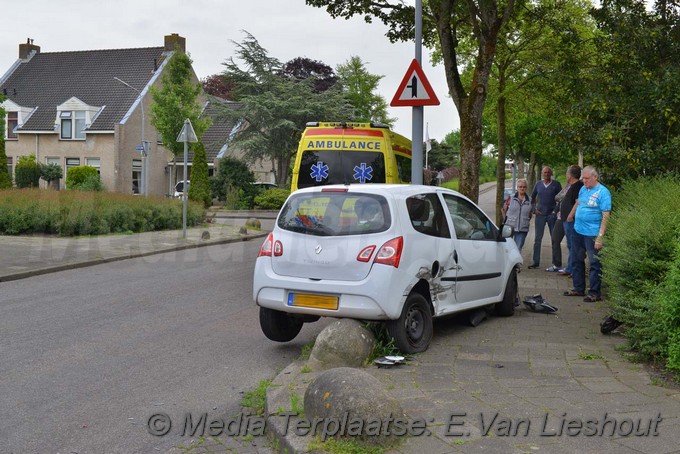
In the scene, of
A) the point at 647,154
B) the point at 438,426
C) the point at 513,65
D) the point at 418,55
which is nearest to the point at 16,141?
the point at 513,65

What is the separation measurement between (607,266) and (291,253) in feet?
10.5

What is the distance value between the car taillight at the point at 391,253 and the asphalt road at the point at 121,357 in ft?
4.45

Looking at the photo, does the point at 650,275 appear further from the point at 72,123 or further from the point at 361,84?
the point at 361,84

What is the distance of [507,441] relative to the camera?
4.32 m

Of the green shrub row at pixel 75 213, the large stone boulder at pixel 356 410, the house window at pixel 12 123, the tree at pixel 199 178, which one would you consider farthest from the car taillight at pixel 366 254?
the house window at pixel 12 123

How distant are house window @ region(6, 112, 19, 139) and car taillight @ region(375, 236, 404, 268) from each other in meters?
47.9

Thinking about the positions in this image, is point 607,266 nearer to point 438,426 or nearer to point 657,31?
point 438,426

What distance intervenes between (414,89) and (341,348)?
6.35 metres

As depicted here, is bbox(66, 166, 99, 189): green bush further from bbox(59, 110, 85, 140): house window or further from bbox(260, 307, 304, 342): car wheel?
bbox(260, 307, 304, 342): car wheel

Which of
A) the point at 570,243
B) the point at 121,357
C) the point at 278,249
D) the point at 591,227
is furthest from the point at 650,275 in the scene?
the point at 121,357

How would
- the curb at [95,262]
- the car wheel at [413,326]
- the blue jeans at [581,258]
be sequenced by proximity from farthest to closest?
the curb at [95,262], the blue jeans at [581,258], the car wheel at [413,326]

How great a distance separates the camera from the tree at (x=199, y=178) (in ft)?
119

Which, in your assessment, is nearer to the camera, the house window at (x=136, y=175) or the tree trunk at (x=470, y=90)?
the tree trunk at (x=470, y=90)

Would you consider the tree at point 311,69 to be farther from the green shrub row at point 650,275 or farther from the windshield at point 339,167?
the green shrub row at point 650,275
